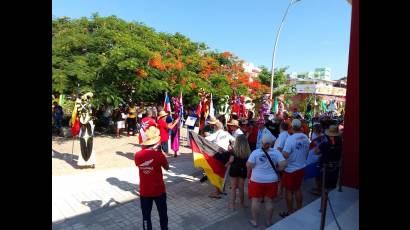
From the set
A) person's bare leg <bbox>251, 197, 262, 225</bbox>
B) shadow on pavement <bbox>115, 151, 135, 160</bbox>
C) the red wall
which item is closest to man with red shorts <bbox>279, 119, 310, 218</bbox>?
person's bare leg <bbox>251, 197, 262, 225</bbox>

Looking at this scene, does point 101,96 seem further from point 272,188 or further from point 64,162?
point 272,188

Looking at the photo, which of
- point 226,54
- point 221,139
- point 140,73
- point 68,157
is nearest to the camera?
point 221,139

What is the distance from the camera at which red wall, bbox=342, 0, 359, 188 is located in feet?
22.2

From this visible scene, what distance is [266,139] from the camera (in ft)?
18.1

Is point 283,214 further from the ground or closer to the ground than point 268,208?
closer to the ground

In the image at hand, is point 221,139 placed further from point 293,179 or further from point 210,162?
point 293,179

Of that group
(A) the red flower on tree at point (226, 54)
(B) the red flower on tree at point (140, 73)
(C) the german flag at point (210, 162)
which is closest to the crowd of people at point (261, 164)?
(C) the german flag at point (210, 162)

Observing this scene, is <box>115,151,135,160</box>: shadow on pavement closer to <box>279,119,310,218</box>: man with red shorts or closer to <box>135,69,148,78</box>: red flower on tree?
<box>135,69,148,78</box>: red flower on tree

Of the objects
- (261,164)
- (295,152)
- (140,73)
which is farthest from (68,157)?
(295,152)

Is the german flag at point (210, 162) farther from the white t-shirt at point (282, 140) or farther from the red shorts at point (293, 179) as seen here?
the red shorts at point (293, 179)

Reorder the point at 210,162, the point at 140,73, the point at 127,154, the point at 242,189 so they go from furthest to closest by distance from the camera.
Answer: the point at 140,73, the point at 127,154, the point at 210,162, the point at 242,189
